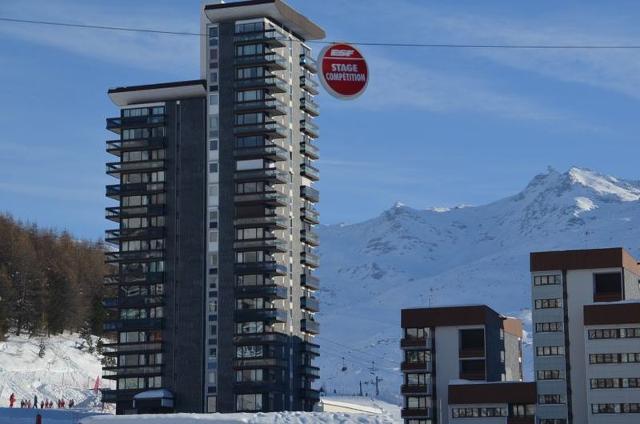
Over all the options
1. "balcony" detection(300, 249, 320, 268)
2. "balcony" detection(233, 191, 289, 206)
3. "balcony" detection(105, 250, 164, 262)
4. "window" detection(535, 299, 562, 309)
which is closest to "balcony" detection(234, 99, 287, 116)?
"balcony" detection(233, 191, 289, 206)

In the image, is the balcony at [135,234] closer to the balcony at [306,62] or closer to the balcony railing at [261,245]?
the balcony railing at [261,245]

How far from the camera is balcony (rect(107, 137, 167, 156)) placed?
187500mm

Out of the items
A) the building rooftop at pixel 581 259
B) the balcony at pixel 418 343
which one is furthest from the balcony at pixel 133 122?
the building rooftop at pixel 581 259

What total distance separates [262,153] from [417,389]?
36029 millimetres

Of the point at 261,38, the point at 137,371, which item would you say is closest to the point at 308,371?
the point at 137,371

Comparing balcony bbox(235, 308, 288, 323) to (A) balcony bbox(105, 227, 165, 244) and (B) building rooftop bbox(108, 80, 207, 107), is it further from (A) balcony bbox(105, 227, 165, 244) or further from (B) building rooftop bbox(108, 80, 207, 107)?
(B) building rooftop bbox(108, 80, 207, 107)

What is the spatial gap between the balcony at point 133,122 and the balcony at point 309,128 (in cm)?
1861

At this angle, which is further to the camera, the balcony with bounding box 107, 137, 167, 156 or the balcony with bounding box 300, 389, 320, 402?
the balcony with bounding box 107, 137, 167, 156

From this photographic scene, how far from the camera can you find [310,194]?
191m

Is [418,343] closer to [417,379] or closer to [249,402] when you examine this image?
[417,379]

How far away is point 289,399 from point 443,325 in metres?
22.5

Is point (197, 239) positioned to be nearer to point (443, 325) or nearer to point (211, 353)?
point (211, 353)

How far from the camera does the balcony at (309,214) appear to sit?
18950cm

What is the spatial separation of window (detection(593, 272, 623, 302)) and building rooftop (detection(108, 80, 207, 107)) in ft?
183
